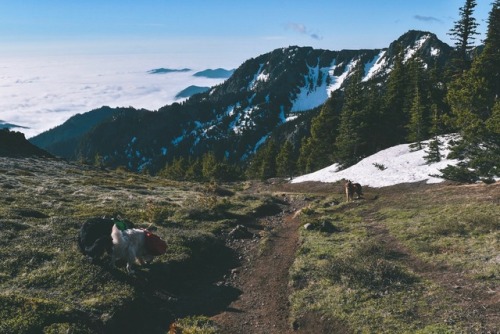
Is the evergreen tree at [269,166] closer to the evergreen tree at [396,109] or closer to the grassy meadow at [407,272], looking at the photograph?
the evergreen tree at [396,109]

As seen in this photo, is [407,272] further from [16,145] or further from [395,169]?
[16,145]

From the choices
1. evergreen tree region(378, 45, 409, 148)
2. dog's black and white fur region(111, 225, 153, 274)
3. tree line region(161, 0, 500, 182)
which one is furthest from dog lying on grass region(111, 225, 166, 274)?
evergreen tree region(378, 45, 409, 148)

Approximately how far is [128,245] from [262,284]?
5.81m

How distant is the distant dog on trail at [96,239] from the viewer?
49.8 ft

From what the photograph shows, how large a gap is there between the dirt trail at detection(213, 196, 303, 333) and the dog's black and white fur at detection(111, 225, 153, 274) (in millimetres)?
4152

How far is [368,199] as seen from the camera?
105 feet

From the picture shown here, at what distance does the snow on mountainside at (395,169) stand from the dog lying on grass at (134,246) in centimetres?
2831

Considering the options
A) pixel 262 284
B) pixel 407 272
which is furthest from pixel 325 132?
pixel 262 284

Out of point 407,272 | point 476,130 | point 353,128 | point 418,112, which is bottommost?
point 407,272

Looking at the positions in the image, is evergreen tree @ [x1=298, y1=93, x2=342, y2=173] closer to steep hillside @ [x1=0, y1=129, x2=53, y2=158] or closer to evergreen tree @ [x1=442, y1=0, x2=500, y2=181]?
evergreen tree @ [x1=442, y1=0, x2=500, y2=181]

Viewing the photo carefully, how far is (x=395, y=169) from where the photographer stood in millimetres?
42281

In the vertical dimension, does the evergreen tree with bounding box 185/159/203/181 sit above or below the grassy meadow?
below

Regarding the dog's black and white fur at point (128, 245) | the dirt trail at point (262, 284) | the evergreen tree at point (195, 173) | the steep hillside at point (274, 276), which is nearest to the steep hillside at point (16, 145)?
the evergreen tree at point (195, 173)

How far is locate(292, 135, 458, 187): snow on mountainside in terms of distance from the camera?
37.7 m
